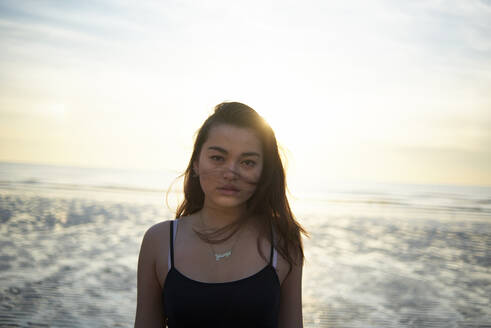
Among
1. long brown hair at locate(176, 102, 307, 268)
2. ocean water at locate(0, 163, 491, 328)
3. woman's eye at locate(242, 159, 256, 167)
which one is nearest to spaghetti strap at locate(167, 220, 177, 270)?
long brown hair at locate(176, 102, 307, 268)

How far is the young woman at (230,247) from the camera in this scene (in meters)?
2.10

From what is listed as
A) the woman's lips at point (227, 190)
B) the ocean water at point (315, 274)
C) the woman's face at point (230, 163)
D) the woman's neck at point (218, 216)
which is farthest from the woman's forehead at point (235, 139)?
the ocean water at point (315, 274)

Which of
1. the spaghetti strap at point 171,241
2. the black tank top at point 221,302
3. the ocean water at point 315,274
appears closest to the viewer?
the black tank top at point 221,302

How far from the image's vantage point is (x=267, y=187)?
241 cm

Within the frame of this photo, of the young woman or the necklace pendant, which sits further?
the necklace pendant

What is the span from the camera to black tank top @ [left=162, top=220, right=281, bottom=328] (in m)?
2.07

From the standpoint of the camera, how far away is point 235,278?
7.17 ft

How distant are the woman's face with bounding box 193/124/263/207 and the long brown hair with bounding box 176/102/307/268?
0.05 meters

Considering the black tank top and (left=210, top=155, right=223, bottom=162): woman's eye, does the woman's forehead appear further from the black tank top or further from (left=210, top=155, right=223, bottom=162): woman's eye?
the black tank top

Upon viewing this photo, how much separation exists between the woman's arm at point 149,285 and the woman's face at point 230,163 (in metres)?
0.41

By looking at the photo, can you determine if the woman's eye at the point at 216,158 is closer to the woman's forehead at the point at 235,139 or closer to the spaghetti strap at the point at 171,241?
the woman's forehead at the point at 235,139

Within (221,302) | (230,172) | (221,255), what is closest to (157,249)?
(221,255)

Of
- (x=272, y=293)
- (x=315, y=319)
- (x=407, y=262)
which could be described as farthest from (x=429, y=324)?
(x=272, y=293)

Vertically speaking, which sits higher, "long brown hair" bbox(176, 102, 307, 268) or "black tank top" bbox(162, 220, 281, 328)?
"long brown hair" bbox(176, 102, 307, 268)
